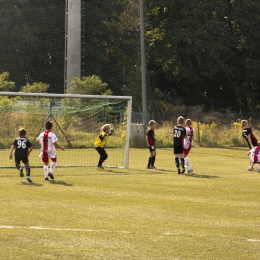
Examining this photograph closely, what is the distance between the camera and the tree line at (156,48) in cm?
4953

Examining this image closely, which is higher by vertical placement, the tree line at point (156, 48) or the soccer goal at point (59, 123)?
the tree line at point (156, 48)

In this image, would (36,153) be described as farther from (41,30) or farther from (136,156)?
(41,30)

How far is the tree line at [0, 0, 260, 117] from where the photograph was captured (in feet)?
163

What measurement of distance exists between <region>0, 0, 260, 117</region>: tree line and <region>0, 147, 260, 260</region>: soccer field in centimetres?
2932

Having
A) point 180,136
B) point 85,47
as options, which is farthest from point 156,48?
point 180,136

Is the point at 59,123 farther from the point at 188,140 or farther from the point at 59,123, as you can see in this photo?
the point at 188,140

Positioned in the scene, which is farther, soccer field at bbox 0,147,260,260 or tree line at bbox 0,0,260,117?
tree line at bbox 0,0,260,117

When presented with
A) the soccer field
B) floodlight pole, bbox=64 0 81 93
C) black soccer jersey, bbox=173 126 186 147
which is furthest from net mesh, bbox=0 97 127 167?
floodlight pole, bbox=64 0 81 93

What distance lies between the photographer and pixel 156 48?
5841cm

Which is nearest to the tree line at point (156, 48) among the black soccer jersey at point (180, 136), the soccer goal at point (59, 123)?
the soccer goal at point (59, 123)

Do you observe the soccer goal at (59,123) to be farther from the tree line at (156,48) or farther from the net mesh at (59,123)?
the tree line at (156,48)

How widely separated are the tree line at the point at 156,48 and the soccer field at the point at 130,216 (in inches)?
1154

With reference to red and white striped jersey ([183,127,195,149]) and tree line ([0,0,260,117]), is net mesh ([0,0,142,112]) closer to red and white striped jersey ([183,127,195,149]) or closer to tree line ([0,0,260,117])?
tree line ([0,0,260,117])

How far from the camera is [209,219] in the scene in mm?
11523
